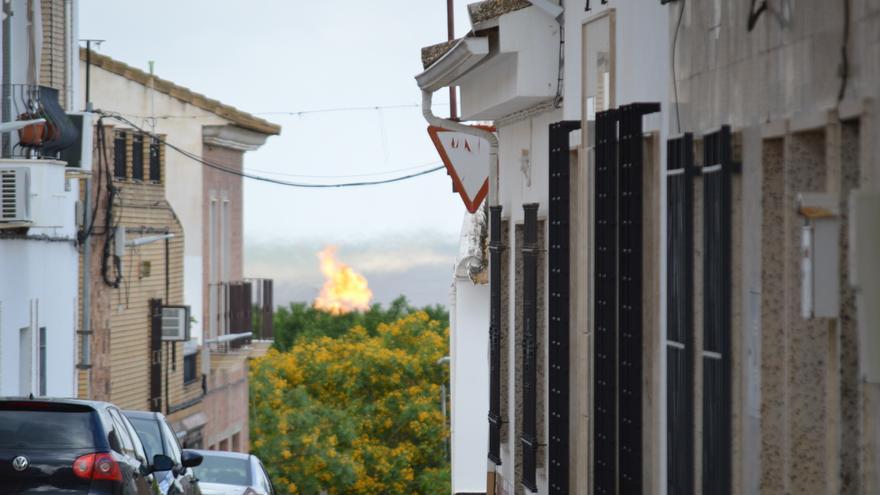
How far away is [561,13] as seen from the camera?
1559 centimetres

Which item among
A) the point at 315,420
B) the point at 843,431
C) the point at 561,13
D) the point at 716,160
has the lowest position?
the point at 315,420

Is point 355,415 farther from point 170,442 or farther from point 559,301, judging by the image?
point 559,301

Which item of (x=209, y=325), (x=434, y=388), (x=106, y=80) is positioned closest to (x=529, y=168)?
(x=106, y=80)

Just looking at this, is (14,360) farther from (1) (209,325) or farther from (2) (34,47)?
(1) (209,325)

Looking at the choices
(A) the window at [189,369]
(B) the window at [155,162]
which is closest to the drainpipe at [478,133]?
(B) the window at [155,162]

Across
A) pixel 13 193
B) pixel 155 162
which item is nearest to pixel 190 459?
pixel 13 193

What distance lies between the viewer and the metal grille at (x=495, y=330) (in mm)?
19250

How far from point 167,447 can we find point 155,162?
21.7 m

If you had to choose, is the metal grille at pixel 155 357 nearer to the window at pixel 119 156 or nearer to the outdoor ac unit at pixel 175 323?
the outdoor ac unit at pixel 175 323

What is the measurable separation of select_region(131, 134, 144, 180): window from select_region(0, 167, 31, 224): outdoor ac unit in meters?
11.9

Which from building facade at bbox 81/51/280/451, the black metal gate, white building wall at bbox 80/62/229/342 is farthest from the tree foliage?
the black metal gate

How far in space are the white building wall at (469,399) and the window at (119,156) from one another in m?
11.4

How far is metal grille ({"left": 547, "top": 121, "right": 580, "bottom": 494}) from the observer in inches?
567

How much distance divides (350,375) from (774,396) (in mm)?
48817
